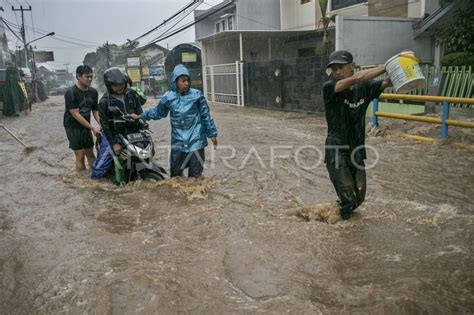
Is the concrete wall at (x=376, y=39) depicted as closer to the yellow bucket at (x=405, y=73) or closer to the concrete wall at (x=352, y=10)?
the concrete wall at (x=352, y=10)

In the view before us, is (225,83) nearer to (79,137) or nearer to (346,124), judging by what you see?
(79,137)

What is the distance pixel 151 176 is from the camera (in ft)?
18.9

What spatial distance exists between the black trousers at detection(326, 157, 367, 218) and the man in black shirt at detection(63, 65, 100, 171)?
3.51 m

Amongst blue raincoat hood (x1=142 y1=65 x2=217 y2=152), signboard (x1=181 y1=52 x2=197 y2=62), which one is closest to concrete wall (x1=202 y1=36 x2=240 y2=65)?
signboard (x1=181 y1=52 x2=197 y2=62)

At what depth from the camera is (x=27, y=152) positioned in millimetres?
10453

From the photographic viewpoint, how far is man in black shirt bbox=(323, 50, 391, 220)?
12.6 ft

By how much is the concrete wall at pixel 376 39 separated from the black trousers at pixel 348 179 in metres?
10.9

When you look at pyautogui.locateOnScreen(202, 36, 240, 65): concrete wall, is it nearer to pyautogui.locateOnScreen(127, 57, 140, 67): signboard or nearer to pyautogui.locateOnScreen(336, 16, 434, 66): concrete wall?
pyautogui.locateOnScreen(336, 16, 434, 66): concrete wall

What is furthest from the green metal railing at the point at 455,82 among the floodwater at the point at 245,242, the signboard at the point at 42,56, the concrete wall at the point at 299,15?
the signboard at the point at 42,56

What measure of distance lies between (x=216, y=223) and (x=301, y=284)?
5.18 feet

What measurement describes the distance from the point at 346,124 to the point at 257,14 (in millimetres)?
23646

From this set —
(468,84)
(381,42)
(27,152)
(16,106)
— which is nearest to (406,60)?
(468,84)

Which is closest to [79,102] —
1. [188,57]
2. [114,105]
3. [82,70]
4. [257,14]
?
[82,70]

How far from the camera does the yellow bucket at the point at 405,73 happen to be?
339 cm
